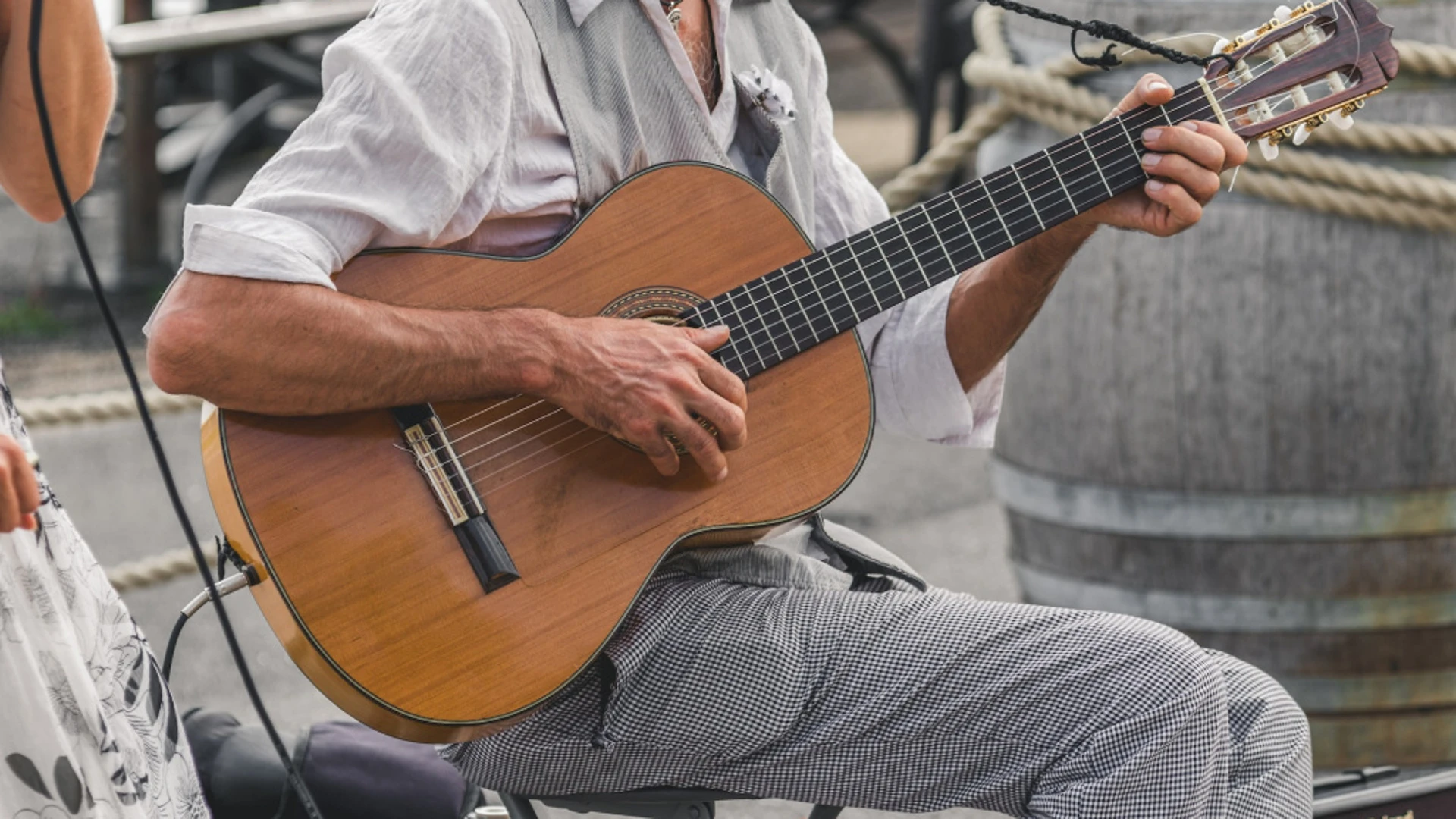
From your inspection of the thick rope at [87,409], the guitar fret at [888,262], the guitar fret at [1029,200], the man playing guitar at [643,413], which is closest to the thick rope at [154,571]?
the thick rope at [87,409]

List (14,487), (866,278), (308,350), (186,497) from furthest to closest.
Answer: (186,497) → (866,278) → (308,350) → (14,487)

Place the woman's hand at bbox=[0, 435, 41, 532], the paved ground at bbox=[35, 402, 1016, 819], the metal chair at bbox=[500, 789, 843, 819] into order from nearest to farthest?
the woman's hand at bbox=[0, 435, 41, 532], the metal chair at bbox=[500, 789, 843, 819], the paved ground at bbox=[35, 402, 1016, 819]

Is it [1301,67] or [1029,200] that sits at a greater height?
[1301,67]

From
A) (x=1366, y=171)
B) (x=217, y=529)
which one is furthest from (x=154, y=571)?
(x=1366, y=171)

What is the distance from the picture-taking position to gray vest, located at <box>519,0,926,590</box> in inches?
62.6

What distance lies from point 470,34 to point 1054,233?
25.4 inches

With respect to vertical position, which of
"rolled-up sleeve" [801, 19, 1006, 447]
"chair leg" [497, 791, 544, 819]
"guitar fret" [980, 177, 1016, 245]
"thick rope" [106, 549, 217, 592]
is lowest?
"thick rope" [106, 549, 217, 592]

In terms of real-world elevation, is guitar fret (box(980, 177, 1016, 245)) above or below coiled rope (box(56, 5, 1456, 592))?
above

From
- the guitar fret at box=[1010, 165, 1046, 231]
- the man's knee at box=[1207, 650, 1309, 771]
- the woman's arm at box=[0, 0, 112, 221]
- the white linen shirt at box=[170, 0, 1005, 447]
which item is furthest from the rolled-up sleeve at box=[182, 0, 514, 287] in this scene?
the man's knee at box=[1207, 650, 1309, 771]

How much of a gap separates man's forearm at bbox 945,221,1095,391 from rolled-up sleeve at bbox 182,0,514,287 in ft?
1.93

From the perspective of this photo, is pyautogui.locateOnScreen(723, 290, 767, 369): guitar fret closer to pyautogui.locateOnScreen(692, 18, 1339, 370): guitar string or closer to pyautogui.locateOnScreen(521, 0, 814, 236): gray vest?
pyautogui.locateOnScreen(692, 18, 1339, 370): guitar string

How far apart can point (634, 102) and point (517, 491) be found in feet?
1.36

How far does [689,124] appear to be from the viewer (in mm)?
1666

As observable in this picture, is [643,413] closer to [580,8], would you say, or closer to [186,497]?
[580,8]
